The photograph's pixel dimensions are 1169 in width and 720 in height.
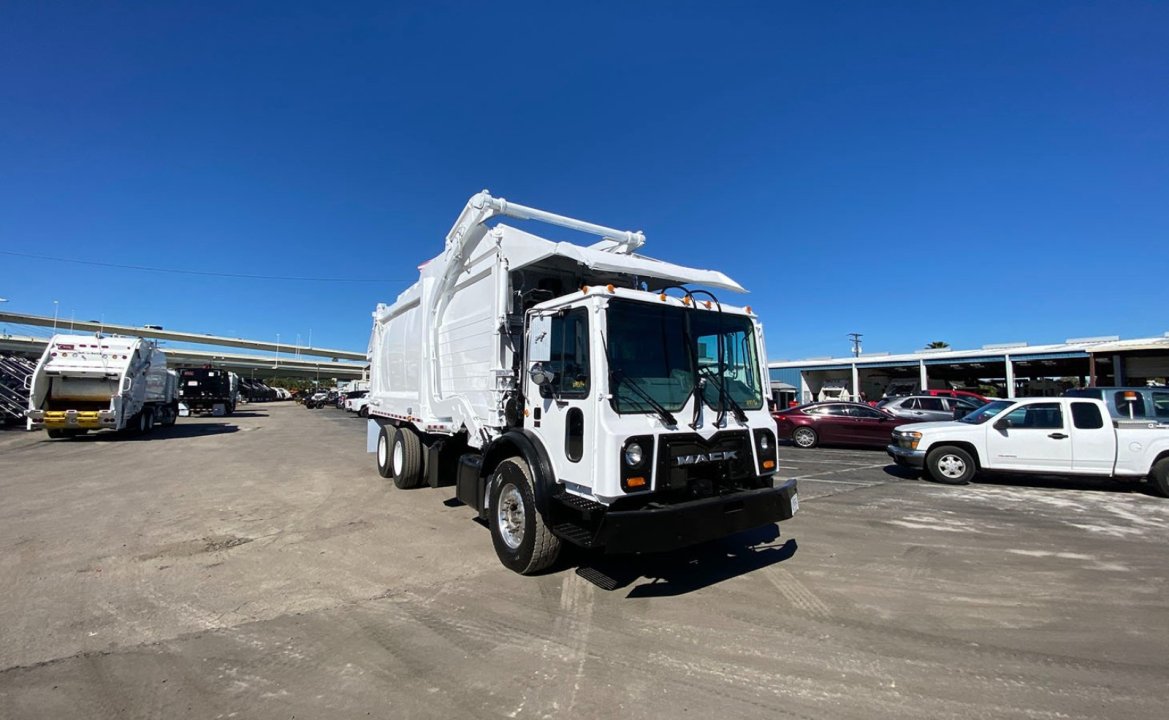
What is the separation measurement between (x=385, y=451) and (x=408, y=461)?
57.2 inches

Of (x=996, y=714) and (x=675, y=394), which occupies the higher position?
(x=675, y=394)

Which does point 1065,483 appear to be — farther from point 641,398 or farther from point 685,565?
point 641,398

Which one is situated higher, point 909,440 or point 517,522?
point 909,440

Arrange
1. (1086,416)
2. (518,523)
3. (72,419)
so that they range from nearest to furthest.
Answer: (518,523) → (1086,416) → (72,419)

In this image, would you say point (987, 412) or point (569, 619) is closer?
point (569, 619)

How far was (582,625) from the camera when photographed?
387 cm

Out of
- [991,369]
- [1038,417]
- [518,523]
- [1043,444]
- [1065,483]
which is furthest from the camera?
[991,369]

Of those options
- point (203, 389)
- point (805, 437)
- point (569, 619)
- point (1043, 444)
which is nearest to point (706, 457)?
point (569, 619)

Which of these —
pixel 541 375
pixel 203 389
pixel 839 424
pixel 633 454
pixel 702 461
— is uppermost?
pixel 203 389

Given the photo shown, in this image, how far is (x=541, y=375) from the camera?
15.0 feet

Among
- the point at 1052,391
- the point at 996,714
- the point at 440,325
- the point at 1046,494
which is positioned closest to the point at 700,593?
the point at 996,714

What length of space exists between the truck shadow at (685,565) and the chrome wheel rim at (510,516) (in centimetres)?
65

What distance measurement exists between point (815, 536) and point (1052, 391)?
4457 cm

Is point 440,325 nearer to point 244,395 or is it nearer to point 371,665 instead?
point 371,665
